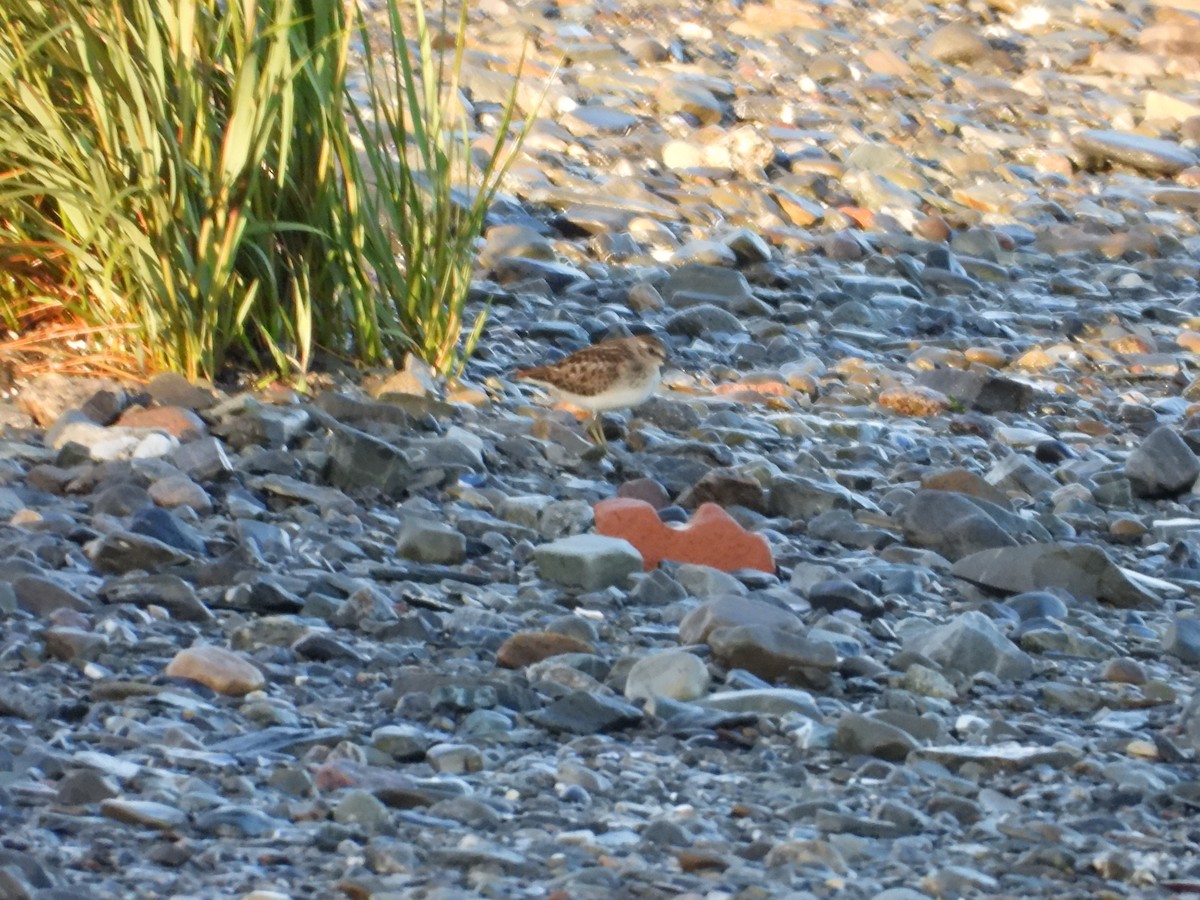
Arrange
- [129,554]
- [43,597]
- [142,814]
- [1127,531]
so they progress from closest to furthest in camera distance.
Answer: [142,814] → [43,597] → [129,554] → [1127,531]

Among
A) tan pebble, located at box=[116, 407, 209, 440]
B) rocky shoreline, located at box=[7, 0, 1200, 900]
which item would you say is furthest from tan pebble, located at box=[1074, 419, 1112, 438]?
tan pebble, located at box=[116, 407, 209, 440]

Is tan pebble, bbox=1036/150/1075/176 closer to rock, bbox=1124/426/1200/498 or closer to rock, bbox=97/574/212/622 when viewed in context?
rock, bbox=1124/426/1200/498

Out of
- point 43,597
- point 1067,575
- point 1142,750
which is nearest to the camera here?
point 1142,750

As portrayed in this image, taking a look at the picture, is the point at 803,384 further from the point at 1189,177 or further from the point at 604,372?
the point at 1189,177

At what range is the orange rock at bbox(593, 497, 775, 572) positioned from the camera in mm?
4457

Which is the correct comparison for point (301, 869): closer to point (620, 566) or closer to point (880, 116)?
point (620, 566)

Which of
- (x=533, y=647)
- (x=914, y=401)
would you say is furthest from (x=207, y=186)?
(x=914, y=401)

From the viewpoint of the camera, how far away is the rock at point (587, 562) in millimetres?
4207

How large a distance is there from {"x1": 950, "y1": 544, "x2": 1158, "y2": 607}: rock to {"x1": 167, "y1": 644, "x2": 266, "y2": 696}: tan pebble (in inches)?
79.6

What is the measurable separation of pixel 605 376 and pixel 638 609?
1.67 meters

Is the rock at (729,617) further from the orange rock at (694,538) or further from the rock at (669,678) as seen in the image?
the orange rock at (694,538)

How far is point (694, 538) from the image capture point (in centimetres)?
445

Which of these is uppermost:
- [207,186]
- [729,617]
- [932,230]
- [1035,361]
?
[207,186]

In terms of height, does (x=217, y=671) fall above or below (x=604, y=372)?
above
